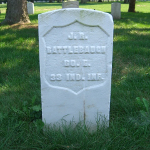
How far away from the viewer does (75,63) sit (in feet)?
8.21

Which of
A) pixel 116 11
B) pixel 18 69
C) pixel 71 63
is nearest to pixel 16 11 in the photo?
pixel 18 69

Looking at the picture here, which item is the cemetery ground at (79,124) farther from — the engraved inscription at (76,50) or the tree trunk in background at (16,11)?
the tree trunk in background at (16,11)

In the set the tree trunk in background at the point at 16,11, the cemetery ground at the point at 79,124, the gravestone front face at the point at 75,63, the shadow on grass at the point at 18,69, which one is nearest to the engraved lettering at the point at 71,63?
the gravestone front face at the point at 75,63

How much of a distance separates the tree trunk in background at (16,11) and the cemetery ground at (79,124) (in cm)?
283

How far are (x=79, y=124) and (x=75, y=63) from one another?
693 millimetres

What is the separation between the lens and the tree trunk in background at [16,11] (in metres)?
8.25

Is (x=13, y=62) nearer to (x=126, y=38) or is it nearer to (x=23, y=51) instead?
(x=23, y=51)

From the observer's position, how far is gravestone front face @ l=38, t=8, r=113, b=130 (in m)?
→ 2.37

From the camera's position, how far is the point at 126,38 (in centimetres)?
688

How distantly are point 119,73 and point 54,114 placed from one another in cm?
215

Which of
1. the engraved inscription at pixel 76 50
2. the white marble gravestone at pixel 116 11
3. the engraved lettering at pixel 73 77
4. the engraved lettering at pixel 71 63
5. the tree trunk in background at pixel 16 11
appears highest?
the engraved inscription at pixel 76 50

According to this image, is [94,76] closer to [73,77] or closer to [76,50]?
[73,77]

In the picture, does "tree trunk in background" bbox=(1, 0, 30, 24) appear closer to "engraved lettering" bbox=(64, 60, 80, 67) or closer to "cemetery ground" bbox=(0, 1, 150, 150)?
"cemetery ground" bbox=(0, 1, 150, 150)

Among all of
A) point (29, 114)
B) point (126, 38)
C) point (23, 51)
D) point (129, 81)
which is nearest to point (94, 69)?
point (29, 114)
